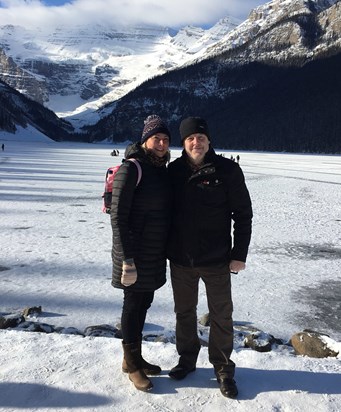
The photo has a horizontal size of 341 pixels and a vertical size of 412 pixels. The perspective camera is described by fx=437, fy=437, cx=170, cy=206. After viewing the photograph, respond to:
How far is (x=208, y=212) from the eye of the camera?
3613 mm

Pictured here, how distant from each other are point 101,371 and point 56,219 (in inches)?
340

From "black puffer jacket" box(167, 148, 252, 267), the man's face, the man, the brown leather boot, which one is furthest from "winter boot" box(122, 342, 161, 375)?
the man's face

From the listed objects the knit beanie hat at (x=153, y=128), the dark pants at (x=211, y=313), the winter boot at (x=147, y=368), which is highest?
the knit beanie hat at (x=153, y=128)

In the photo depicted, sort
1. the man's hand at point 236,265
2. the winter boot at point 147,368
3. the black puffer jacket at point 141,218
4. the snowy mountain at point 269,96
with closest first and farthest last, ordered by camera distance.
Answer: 1. the black puffer jacket at point 141,218
2. the man's hand at point 236,265
3. the winter boot at point 147,368
4. the snowy mountain at point 269,96

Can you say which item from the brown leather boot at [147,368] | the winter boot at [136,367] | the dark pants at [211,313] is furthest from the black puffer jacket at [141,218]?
the brown leather boot at [147,368]

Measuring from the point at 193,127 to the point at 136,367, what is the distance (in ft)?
6.83

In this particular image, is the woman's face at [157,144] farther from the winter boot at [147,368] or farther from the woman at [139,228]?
the winter boot at [147,368]

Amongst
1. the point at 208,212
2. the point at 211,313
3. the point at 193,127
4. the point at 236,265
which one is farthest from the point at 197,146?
the point at 211,313

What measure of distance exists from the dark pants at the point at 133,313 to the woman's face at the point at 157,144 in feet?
3.91

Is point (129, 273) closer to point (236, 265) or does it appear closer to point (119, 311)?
point (236, 265)

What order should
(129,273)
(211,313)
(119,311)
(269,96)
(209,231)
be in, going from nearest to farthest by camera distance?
(129,273) < (209,231) < (211,313) < (119,311) < (269,96)

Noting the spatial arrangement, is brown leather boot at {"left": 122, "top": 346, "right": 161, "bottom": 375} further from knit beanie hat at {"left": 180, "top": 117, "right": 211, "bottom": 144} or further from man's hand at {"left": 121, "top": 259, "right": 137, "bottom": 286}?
knit beanie hat at {"left": 180, "top": 117, "right": 211, "bottom": 144}

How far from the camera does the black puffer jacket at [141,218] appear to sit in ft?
11.4

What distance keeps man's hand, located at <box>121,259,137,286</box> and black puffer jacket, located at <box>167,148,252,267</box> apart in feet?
1.39
